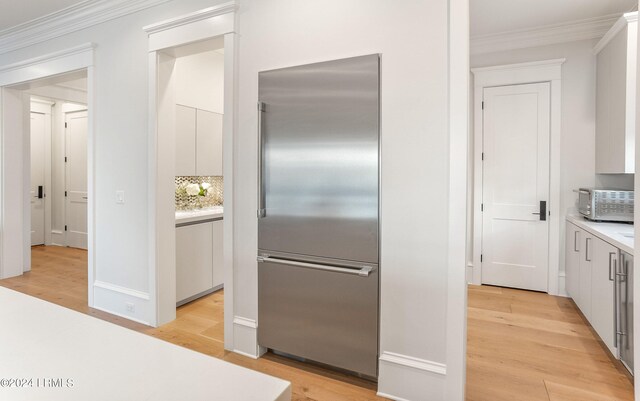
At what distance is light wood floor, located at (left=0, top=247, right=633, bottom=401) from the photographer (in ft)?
7.04

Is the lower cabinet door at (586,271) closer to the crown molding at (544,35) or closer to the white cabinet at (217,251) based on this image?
the crown molding at (544,35)

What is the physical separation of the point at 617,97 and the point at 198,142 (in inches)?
163

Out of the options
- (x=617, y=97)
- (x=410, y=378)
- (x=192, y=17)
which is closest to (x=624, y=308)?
(x=410, y=378)

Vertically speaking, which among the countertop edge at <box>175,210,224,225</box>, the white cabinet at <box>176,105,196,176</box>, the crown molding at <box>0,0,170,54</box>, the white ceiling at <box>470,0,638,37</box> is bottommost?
Result: the countertop edge at <box>175,210,224,225</box>

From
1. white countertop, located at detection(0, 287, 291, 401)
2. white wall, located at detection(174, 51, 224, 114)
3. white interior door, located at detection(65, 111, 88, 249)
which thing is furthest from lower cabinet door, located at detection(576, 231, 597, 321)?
white interior door, located at detection(65, 111, 88, 249)

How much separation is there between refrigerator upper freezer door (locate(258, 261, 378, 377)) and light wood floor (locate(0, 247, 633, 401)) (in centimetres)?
16

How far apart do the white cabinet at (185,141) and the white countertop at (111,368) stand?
10.2 feet

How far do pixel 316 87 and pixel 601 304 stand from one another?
8.80ft

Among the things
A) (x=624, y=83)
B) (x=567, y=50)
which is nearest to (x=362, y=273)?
(x=624, y=83)

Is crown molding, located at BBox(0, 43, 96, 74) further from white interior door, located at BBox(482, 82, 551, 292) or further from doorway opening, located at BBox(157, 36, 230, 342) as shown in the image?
white interior door, located at BBox(482, 82, 551, 292)

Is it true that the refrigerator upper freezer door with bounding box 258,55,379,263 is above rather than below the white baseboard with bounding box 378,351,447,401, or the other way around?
above

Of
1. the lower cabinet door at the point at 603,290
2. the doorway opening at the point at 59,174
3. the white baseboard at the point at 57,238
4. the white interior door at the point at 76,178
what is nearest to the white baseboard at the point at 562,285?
the lower cabinet door at the point at 603,290

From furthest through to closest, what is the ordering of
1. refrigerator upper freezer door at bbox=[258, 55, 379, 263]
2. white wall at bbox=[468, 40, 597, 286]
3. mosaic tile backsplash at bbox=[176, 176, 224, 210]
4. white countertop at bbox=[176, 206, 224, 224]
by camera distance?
mosaic tile backsplash at bbox=[176, 176, 224, 210]
white wall at bbox=[468, 40, 597, 286]
white countertop at bbox=[176, 206, 224, 224]
refrigerator upper freezer door at bbox=[258, 55, 379, 263]

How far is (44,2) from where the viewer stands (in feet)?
10.7
